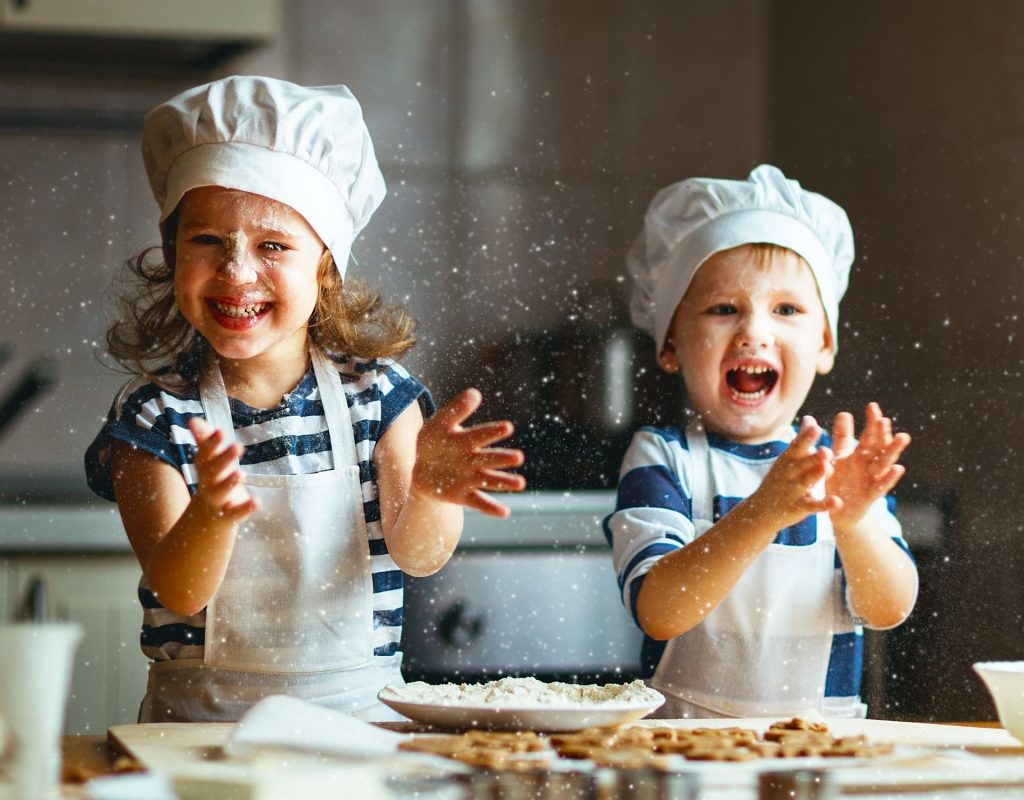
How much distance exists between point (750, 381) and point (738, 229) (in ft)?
0.24

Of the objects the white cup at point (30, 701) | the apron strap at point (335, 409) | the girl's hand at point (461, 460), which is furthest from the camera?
the apron strap at point (335, 409)

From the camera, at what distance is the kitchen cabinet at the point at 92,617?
61 centimetres

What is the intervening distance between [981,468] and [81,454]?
48 cm

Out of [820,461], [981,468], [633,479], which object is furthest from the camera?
[981,468]

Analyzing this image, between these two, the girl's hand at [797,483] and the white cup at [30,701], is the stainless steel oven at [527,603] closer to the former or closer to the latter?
the girl's hand at [797,483]

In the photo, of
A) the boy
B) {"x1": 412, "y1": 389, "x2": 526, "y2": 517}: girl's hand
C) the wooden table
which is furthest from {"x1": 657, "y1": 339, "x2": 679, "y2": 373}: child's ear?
the wooden table

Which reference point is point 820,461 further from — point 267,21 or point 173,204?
point 267,21

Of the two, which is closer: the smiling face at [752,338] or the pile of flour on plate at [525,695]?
the pile of flour on plate at [525,695]

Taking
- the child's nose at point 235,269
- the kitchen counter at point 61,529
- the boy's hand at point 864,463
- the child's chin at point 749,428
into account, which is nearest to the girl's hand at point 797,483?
the boy's hand at point 864,463

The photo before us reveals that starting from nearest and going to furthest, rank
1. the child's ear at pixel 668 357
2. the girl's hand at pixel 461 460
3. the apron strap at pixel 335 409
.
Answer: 1. the girl's hand at pixel 461 460
2. the apron strap at pixel 335 409
3. the child's ear at pixel 668 357

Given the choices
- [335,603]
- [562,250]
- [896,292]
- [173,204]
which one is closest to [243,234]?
Answer: [173,204]

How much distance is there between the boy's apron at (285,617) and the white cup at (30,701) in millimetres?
160

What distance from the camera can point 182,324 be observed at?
56 centimetres

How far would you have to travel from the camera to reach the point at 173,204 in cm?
51
